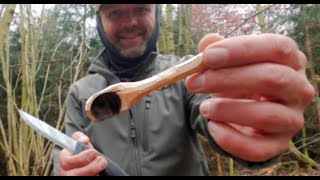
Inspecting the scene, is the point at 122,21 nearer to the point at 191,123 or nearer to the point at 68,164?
the point at 191,123

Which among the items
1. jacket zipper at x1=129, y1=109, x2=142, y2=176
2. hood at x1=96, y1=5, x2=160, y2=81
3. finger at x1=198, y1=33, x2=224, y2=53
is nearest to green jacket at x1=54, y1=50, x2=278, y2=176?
jacket zipper at x1=129, y1=109, x2=142, y2=176

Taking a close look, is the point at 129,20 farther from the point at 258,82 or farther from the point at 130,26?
the point at 258,82

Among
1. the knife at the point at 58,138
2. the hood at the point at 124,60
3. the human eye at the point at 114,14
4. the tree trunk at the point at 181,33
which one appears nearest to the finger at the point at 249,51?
the knife at the point at 58,138

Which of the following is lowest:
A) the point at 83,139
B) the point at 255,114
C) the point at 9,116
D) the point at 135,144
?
the point at 9,116

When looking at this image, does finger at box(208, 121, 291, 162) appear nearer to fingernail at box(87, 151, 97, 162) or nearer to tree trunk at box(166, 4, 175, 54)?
fingernail at box(87, 151, 97, 162)

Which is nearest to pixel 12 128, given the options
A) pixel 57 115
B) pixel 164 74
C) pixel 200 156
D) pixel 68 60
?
pixel 57 115

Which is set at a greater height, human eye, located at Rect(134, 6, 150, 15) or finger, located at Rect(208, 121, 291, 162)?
human eye, located at Rect(134, 6, 150, 15)

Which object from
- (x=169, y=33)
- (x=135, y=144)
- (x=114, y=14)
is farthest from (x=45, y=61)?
(x=135, y=144)

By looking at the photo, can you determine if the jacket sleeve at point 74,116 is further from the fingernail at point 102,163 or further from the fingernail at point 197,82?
the fingernail at point 197,82
